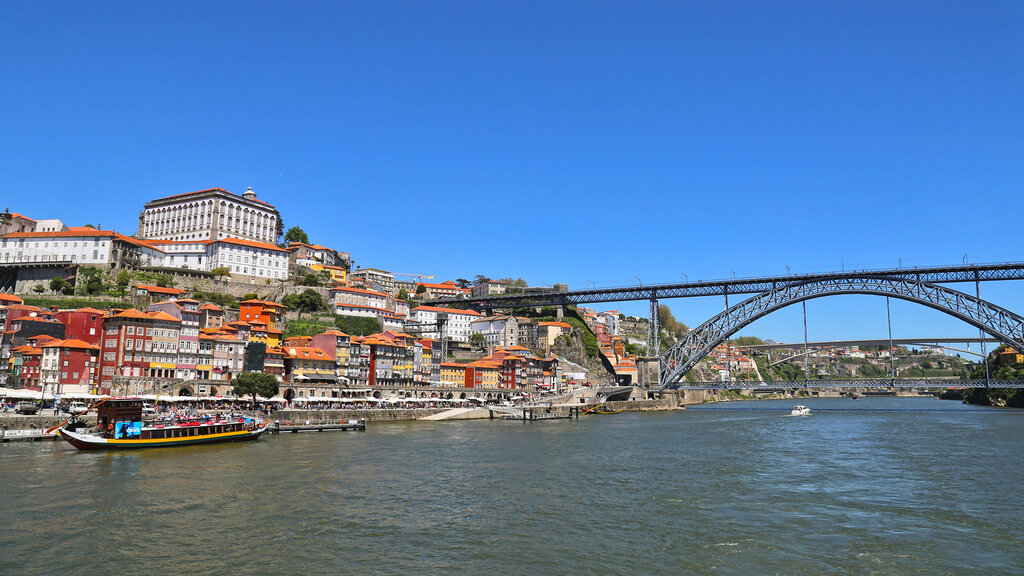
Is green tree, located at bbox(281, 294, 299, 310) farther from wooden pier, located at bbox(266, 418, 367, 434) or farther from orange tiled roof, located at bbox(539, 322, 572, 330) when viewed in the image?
wooden pier, located at bbox(266, 418, 367, 434)

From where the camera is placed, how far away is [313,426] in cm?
3469

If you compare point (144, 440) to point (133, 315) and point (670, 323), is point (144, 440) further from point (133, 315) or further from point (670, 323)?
point (670, 323)

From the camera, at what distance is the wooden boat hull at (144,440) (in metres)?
24.8

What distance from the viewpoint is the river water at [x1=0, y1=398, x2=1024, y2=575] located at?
1200cm

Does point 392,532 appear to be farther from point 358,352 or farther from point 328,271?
point 328,271

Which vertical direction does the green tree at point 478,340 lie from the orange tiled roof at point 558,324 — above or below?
below

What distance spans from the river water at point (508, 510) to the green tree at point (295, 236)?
2417 inches

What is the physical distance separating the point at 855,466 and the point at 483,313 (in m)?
61.1

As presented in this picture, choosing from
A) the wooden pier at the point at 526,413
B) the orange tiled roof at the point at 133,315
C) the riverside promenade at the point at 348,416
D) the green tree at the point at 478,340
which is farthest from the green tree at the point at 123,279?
the green tree at the point at 478,340

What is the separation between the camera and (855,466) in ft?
75.8

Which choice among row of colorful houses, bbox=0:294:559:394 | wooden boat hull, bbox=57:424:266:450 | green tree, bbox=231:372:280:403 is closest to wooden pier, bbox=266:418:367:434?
wooden boat hull, bbox=57:424:266:450

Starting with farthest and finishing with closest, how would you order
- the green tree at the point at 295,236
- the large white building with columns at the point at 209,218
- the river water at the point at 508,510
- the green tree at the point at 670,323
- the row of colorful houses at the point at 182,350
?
1. the green tree at the point at 670,323
2. the green tree at the point at 295,236
3. the large white building with columns at the point at 209,218
4. the row of colorful houses at the point at 182,350
5. the river water at the point at 508,510

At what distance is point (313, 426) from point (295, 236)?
2189 inches

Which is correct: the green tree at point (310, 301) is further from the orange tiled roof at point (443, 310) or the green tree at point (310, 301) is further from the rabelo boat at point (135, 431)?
the rabelo boat at point (135, 431)
